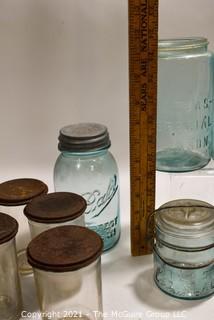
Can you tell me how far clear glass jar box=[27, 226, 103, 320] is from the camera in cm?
66

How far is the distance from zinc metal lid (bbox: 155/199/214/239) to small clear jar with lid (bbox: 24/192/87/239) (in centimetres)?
14

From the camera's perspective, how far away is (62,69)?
1213 mm

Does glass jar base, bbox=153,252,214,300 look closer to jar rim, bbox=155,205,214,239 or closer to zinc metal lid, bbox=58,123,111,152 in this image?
jar rim, bbox=155,205,214,239

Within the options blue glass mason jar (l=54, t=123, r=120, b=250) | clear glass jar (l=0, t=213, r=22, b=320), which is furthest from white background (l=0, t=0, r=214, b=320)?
clear glass jar (l=0, t=213, r=22, b=320)

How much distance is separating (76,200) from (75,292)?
160mm

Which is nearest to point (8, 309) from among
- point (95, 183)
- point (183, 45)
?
point (95, 183)

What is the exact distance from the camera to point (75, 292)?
0.74 metres

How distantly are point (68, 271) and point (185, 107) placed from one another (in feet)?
1.24

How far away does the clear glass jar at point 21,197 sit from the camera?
2.83ft

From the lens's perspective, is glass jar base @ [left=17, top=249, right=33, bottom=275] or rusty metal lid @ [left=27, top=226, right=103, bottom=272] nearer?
rusty metal lid @ [left=27, top=226, right=103, bottom=272]

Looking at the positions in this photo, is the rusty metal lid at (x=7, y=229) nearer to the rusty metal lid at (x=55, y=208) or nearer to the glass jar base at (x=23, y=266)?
the rusty metal lid at (x=55, y=208)

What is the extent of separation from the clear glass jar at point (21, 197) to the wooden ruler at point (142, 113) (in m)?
0.18

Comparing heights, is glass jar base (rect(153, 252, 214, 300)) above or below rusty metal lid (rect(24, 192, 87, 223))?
below

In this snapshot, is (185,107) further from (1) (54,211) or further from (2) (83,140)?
(1) (54,211)
